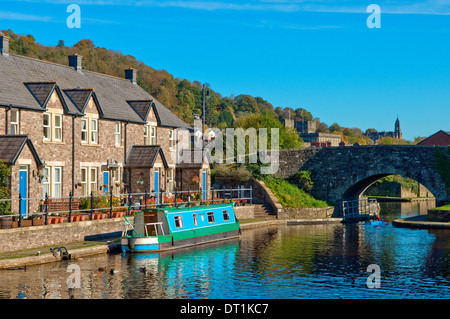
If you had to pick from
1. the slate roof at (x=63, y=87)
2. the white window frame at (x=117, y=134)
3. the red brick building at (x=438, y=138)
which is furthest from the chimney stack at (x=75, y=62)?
the red brick building at (x=438, y=138)

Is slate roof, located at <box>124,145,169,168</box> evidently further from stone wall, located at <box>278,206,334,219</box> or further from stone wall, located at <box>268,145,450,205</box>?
stone wall, located at <box>268,145,450,205</box>

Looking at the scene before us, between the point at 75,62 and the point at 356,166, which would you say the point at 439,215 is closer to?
the point at 356,166

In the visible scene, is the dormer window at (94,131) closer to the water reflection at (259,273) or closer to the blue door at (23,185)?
the blue door at (23,185)

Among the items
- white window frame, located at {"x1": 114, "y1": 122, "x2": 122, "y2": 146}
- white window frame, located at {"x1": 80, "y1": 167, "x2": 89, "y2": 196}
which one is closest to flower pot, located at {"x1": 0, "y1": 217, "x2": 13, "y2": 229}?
white window frame, located at {"x1": 80, "y1": 167, "x2": 89, "y2": 196}

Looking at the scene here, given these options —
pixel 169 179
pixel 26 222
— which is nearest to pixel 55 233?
pixel 26 222

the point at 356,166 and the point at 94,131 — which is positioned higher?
the point at 94,131

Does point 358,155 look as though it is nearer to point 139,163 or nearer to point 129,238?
point 139,163

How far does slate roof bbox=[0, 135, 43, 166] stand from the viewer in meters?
26.1

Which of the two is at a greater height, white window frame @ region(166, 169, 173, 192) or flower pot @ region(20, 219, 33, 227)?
white window frame @ region(166, 169, 173, 192)

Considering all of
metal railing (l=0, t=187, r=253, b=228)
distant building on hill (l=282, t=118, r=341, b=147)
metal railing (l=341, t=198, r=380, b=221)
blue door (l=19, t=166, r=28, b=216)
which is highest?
distant building on hill (l=282, t=118, r=341, b=147)

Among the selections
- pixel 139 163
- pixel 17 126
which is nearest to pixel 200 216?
pixel 139 163

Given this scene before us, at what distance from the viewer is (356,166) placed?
48.9 m

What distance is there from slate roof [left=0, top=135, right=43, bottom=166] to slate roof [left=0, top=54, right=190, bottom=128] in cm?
186

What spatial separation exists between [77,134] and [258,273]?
49.9ft
